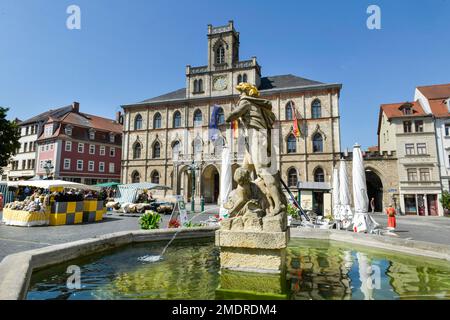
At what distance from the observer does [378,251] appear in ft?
19.5

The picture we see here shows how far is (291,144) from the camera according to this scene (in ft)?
108

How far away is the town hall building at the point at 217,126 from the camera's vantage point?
31562mm

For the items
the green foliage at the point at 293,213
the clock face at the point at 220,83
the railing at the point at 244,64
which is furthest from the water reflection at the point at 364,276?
the railing at the point at 244,64

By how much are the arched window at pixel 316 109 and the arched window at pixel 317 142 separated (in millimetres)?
2319

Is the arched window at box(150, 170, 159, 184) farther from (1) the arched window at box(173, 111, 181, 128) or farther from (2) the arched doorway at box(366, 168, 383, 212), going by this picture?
(2) the arched doorway at box(366, 168, 383, 212)

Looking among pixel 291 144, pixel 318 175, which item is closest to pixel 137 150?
pixel 291 144

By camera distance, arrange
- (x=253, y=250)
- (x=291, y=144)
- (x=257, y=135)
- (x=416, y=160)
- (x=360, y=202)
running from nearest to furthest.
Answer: (x=253, y=250) → (x=257, y=135) → (x=360, y=202) → (x=416, y=160) → (x=291, y=144)

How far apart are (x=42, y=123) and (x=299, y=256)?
1948 inches

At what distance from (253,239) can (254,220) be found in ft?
0.92

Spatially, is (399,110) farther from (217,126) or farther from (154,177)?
(154,177)

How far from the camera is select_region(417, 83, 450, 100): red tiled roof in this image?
30302mm

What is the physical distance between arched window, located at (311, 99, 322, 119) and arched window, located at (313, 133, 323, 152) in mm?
2319
